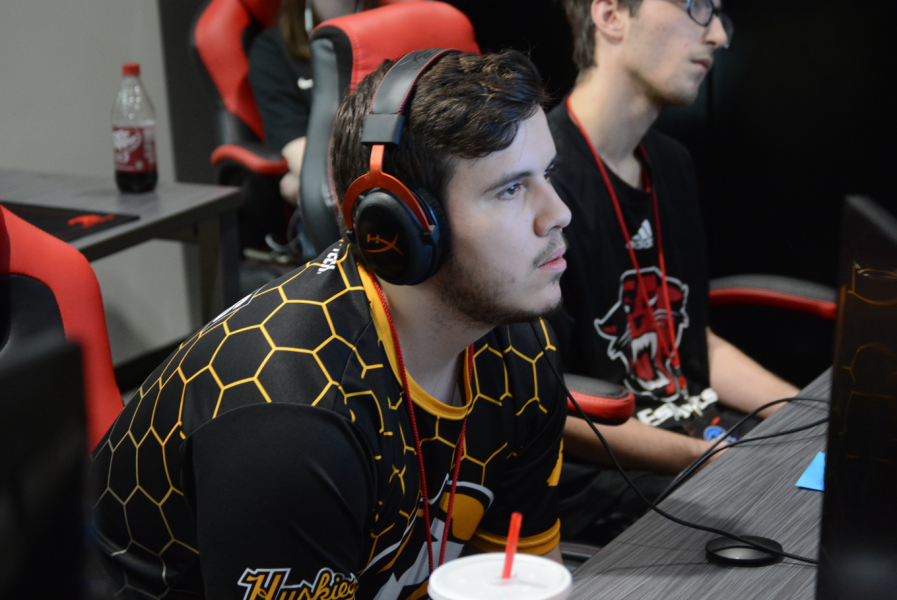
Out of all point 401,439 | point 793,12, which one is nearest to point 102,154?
point 793,12

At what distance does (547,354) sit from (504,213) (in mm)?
208

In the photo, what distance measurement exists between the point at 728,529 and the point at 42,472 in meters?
0.69

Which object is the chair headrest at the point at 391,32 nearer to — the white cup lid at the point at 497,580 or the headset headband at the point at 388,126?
the headset headband at the point at 388,126

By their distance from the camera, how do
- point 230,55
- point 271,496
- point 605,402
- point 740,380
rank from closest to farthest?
point 271,496
point 605,402
point 740,380
point 230,55

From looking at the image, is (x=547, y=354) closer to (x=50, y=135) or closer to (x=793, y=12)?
(x=793, y=12)

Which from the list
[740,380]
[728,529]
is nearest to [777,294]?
[740,380]

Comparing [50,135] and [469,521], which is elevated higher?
[50,135]

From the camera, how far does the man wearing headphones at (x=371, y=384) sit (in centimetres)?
69

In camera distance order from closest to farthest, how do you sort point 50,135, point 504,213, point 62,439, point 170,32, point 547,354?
point 62,439, point 504,213, point 547,354, point 50,135, point 170,32

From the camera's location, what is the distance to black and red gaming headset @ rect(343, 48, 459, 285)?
2.53ft

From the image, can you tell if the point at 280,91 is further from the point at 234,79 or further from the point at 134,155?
the point at 134,155

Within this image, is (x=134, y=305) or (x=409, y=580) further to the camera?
(x=134, y=305)

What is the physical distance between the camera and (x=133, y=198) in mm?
1778

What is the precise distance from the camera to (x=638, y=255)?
4.58 ft
